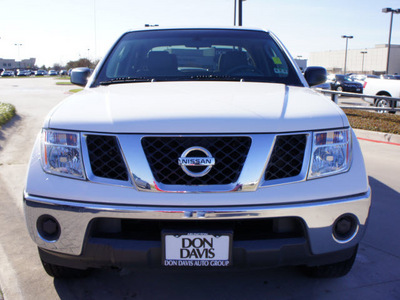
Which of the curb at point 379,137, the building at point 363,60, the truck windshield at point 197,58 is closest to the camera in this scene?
the truck windshield at point 197,58

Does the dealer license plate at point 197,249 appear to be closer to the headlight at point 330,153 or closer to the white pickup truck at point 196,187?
the white pickup truck at point 196,187

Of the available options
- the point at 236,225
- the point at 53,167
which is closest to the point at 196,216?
the point at 236,225

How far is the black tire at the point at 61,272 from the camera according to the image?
2.66 m

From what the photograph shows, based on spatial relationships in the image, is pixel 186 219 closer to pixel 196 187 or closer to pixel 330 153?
pixel 196 187

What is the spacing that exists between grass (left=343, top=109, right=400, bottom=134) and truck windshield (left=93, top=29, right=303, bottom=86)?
20.0ft

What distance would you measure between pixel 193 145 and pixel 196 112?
186mm

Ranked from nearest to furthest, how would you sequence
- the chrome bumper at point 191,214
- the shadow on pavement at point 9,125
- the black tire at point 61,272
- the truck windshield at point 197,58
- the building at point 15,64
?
1. the chrome bumper at point 191,214
2. the black tire at point 61,272
3. the truck windshield at point 197,58
4. the shadow on pavement at point 9,125
5. the building at point 15,64

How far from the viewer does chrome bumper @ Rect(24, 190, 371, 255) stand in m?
2.11

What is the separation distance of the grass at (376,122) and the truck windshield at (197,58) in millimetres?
6110

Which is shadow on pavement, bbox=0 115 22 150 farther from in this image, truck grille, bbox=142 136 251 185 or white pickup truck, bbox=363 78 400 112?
white pickup truck, bbox=363 78 400 112

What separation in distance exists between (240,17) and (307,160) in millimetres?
17888

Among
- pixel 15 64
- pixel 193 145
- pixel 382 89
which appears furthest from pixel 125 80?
pixel 15 64

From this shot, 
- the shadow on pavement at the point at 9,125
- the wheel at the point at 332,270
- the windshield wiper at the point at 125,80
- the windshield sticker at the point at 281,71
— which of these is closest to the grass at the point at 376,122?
the windshield sticker at the point at 281,71

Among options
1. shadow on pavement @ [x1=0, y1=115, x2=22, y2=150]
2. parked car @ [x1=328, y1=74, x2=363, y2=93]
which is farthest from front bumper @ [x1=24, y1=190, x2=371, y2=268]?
parked car @ [x1=328, y1=74, x2=363, y2=93]
